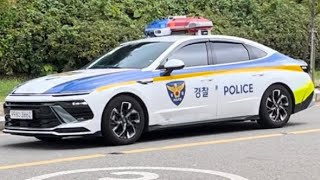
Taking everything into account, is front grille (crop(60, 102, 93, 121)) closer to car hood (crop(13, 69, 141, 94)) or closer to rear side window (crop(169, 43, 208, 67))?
car hood (crop(13, 69, 141, 94))

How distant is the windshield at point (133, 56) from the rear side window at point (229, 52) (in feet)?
2.50

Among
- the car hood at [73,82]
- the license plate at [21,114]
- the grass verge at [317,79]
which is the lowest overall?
the grass verge at [317,79]

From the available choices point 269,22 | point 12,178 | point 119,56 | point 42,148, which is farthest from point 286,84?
point 269,22

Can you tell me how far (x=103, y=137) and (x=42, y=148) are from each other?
2.66 ft

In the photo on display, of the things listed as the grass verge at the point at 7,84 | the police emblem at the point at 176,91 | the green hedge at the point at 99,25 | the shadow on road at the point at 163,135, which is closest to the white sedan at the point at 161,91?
the police emblem at the point at 176,91

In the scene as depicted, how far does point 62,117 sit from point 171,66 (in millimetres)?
1630

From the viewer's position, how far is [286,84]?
458 inches

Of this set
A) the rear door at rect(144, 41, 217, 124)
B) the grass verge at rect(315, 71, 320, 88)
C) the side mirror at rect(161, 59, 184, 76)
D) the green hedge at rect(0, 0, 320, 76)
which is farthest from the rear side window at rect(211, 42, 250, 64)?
the grass verge at rect(315, 71, 320, 88)

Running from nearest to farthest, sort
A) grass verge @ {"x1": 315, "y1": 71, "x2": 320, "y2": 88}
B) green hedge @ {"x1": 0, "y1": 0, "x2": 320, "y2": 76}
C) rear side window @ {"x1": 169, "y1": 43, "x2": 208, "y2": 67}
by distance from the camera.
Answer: rear side window @ {"x1": 169, "y1": 43, "x2": 208, "y2": 67} < green hedge @ {"x1": 0, "y1": 0, "x2": 320, "y2": 76} < grass verge @ {"x1": 315, "y1": 71, "x2": 320, "y2": 88}

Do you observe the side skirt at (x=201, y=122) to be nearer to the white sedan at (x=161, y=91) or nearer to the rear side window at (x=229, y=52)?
the white sedan at (x=161, y=91)

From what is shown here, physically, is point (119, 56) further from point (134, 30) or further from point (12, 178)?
point (134, 30)

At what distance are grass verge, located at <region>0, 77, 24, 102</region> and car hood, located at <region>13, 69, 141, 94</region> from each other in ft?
21.3

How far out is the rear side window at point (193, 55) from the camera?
35.0 feet

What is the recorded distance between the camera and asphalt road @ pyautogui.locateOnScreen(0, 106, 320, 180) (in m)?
7.94
